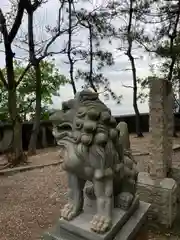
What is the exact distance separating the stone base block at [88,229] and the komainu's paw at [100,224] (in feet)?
0.07

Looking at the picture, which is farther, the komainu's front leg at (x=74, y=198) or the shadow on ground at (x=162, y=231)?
the shadow on ground at (x=162, y=231)

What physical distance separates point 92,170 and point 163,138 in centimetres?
162

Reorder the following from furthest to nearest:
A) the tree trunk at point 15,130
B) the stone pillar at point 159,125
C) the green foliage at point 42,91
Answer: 1. the green foliage at point 42,91
2. the tree trunk at point 15,130
3. the stone pillar at point 159,125

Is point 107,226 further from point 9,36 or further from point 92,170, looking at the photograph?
point 9,36

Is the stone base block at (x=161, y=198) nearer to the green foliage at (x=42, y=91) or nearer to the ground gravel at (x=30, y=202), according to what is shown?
the ground gravel at (x=30, y=202)

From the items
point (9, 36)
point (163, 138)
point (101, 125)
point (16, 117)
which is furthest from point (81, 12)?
point (101, 125)

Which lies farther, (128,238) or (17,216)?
(17,216)

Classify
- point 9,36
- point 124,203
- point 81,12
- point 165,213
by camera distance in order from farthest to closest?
point 81,12 → point 9,36 → point 165,213 → point 124,203

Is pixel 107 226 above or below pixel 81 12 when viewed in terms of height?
below

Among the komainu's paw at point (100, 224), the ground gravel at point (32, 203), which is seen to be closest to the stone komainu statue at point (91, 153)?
the komainu's paw at point (100, 224)

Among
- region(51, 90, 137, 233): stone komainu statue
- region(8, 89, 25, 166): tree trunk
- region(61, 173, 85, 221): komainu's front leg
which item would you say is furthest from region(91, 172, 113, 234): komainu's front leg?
region(8, 89, 25, 166): tree trunk

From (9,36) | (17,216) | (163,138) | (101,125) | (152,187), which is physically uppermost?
(9,36)

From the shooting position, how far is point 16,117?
17.7 feet

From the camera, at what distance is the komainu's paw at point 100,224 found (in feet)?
4.72
